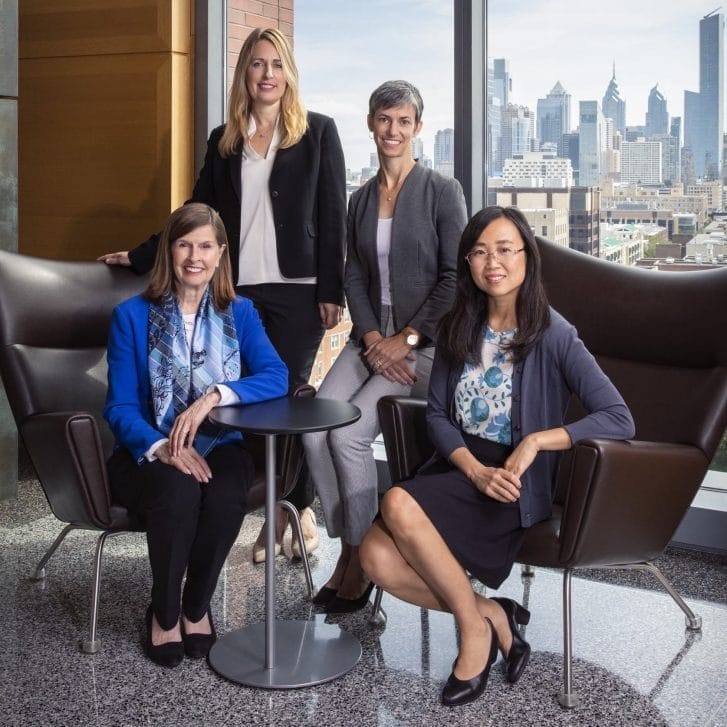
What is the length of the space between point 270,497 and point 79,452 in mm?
545

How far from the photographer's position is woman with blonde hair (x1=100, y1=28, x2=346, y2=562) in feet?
11.3

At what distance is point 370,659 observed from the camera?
9.09ft

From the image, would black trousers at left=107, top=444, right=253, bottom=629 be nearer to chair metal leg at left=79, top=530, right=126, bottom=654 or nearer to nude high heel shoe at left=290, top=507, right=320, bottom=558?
chair metal leg at left=79, top=530, right=126, bottom=654

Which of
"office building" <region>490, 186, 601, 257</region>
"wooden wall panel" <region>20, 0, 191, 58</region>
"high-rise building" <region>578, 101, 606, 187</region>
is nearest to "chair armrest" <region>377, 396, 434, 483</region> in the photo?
"office building" <region>490, 186, 601, 257</region>

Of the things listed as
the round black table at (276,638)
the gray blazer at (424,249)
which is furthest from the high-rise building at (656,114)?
the round black table at (276,638)

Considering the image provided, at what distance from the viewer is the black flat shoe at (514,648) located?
8.61ft

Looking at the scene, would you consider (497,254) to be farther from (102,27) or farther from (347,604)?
(102,27)

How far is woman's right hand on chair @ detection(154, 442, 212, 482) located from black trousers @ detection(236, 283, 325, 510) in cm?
73

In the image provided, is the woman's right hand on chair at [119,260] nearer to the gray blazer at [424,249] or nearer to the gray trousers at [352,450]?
the gray trousers at [352,450]

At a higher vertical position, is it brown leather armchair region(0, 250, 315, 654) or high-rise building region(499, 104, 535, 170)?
high-rise building region(499, 104, 535, 170)

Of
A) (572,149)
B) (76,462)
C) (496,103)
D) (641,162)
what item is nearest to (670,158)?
(641,162)

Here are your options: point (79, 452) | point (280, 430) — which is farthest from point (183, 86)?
point (280, 430)

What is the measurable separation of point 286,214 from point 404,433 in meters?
0.96

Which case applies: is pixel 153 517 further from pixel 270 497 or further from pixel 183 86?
pixel 183 86
